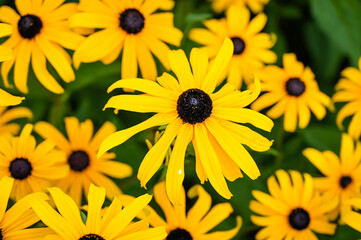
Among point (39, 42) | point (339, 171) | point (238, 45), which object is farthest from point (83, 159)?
point (339, 171)

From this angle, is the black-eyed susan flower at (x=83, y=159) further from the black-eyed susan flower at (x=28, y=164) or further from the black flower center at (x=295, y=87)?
the black flower center at (x=295, y=87)

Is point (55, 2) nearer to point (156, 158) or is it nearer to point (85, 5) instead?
point (85, 5)

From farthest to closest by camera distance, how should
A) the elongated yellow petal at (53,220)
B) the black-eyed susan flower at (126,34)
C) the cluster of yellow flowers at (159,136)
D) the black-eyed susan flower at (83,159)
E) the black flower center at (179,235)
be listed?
the black-eyed susan flower at (83,159) < the black-eyed susan flower at (126,34) < the black flower center at (179,235) < the cluster of yellow flowers at (159,136) < the elongated yellow petal at (53,220)

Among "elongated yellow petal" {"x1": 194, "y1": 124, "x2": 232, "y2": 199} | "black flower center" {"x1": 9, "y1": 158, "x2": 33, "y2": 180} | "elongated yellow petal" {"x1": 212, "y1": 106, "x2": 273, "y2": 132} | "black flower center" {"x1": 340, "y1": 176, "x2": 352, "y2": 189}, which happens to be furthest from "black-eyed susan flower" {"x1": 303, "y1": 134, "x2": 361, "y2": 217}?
"black flower center" {"x1": 9, "y1": 158, "x2": 33, "y2": 180}

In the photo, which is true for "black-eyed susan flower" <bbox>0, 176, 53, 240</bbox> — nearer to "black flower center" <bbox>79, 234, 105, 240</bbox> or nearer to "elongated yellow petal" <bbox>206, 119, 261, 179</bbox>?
"black flower center" <bbox>79, 234, 105, 240</bbox>

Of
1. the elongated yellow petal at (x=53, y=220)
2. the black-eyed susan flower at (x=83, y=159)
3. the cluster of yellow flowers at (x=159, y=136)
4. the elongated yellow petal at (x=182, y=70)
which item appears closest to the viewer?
the elongated yellow petal at (x=53, y=220)

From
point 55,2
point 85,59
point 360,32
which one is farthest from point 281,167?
point 55,2

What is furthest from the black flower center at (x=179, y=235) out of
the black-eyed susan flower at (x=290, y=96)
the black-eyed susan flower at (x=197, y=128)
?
the black-eyed susan flower at (x=290, y=96)

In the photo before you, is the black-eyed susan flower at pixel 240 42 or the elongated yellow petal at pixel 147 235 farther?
the black-eyed susan flower at pixel 240 42
